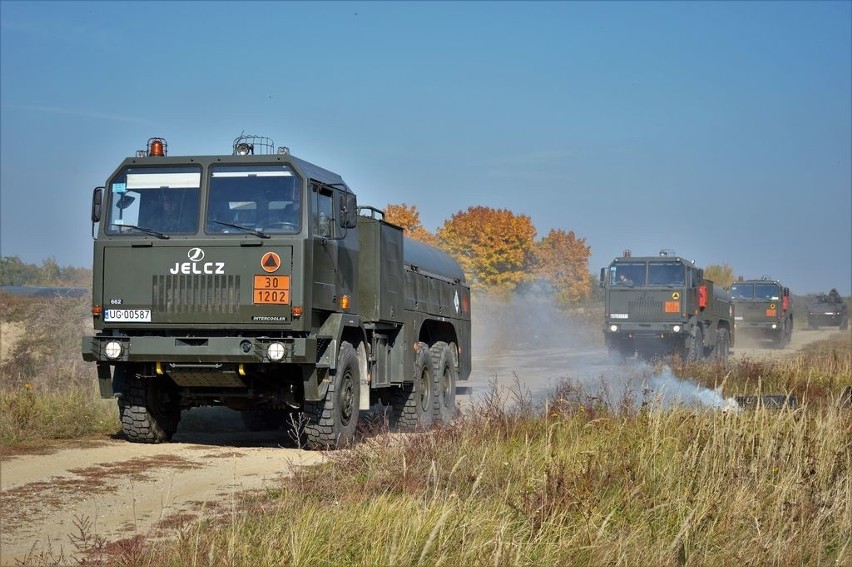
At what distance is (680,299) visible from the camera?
29188mm

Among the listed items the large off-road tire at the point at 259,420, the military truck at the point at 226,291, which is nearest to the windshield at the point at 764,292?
the large off-road tire at the point at 259,420

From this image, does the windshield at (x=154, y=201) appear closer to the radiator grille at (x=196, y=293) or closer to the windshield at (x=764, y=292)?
the radiator grille at (x=196, y=293)

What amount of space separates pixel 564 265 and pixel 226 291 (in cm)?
6183

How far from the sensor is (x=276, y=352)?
36.7 feet

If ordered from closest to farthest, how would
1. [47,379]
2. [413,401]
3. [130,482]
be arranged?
[130,482] < [413,401] < [47,379]

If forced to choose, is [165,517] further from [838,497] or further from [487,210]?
[487,210]

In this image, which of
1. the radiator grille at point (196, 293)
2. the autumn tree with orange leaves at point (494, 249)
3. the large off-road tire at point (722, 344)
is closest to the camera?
the radiator grille at point (196, 293)

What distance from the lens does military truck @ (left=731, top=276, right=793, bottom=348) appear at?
45.7 m

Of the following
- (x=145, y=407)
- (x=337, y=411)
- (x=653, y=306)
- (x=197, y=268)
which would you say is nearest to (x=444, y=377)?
(x=337, y=411)

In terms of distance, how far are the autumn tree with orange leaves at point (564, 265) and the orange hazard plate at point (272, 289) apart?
56254 millimetres

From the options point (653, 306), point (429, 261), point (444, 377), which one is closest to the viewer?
point (429, 261)

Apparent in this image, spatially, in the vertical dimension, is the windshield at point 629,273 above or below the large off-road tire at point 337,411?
above

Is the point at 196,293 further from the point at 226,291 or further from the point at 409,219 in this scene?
the point at 409,219

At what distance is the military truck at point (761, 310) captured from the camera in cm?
4568
